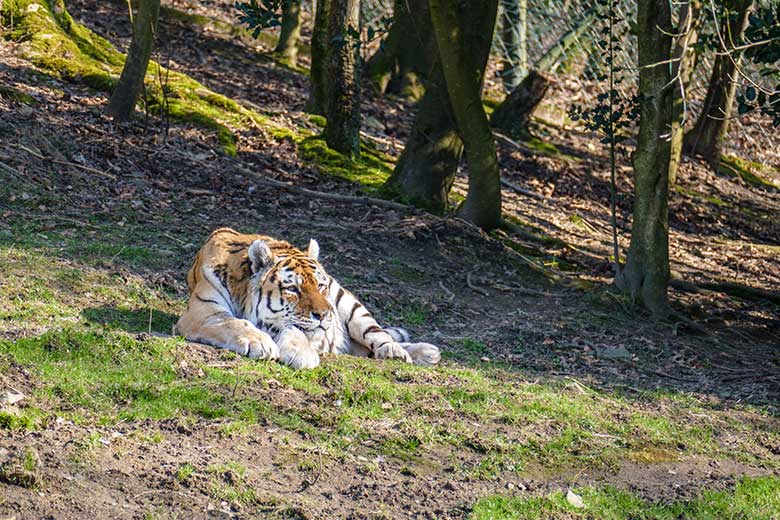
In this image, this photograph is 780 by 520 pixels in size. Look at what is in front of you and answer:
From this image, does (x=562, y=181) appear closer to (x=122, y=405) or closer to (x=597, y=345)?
(x=597, y=345)

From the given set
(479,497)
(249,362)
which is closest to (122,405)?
(249,362)

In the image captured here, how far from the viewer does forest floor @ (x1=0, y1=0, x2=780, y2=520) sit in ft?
17.3

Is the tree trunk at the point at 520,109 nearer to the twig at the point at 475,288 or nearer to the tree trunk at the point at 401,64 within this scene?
the tree trunk at the point at 401,64

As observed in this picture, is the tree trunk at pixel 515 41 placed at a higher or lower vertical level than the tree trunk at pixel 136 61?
higher

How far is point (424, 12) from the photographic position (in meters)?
17.2

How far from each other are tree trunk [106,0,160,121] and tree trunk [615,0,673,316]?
617 centimetres

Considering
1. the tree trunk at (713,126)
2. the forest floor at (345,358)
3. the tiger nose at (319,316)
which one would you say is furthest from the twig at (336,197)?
the tree trunk at (713,126)

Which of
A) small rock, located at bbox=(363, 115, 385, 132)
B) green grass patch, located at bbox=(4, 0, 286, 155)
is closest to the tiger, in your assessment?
green grass patch, located at bbox=(4, 0, 286, 155)

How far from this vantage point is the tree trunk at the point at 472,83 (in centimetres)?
1135

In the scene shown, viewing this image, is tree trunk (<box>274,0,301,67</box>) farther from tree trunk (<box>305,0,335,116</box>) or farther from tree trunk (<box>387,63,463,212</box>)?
tree trunk (<box>387,63,463,212</box>)

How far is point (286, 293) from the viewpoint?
7281 mm

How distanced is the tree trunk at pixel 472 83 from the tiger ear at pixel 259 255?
16.0 feet

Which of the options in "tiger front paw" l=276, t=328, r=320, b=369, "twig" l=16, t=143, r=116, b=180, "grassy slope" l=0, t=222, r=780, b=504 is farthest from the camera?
"twig" l=16, t=143, r=116, b=180

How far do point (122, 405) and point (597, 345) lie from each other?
493 centimetres
